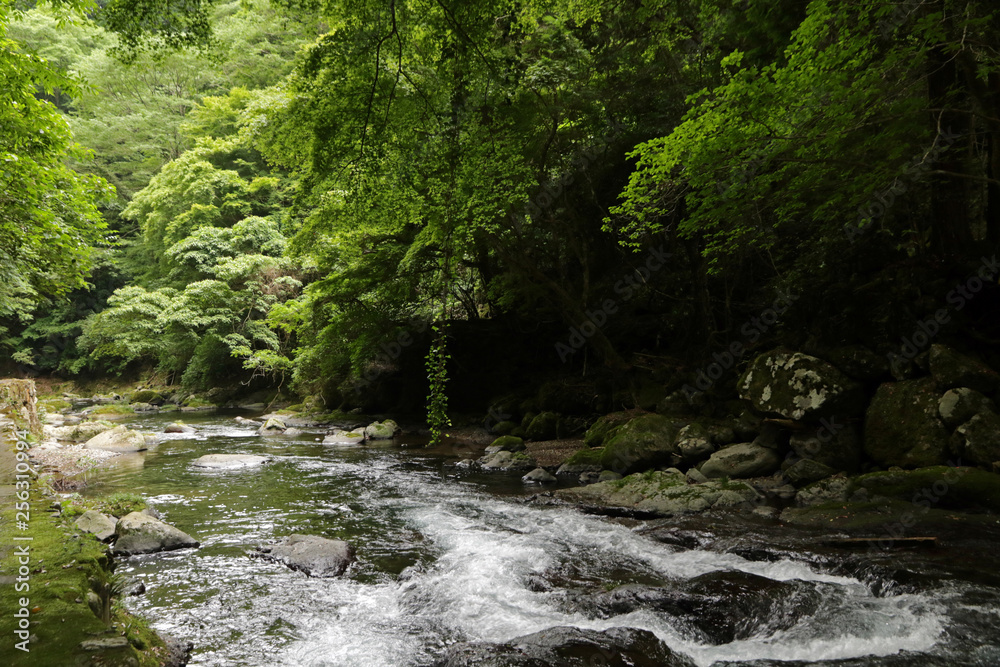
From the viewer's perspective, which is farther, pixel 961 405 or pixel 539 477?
pixel 539 477

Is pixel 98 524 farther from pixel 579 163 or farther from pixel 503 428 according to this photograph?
pixel 579 163

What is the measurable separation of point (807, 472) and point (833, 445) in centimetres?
61

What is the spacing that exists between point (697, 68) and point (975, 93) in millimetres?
5258

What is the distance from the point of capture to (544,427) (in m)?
13.6

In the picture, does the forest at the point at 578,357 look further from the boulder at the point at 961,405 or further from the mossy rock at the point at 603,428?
the mossy rock at the point at 603,428

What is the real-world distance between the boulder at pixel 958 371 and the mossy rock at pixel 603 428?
5261 mm

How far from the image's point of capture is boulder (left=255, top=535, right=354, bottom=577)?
222 inches

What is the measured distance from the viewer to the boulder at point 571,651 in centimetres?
358

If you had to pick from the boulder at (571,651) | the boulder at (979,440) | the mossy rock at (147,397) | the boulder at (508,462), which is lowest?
the mossy rock at (147,397)

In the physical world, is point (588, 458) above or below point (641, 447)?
below

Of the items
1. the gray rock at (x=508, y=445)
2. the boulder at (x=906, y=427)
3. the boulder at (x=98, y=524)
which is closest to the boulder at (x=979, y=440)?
the boulder at (x=906, y=427)

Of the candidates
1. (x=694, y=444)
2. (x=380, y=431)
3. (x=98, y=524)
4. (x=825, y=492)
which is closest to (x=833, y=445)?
(x=825, y=492)

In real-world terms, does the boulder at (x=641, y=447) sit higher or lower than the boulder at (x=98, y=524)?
higher

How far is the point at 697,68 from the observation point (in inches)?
420
